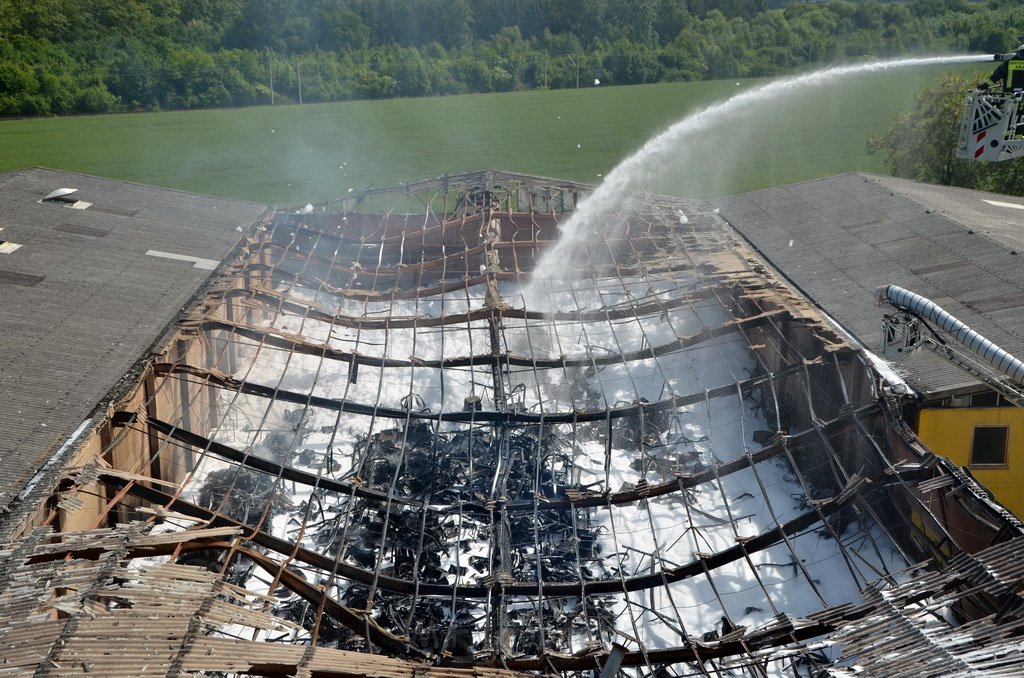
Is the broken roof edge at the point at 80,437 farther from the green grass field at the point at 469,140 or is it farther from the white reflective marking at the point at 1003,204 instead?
the green grass field at the point at 469,140

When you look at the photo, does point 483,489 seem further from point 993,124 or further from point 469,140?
point 469,140

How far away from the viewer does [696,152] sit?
168 feet

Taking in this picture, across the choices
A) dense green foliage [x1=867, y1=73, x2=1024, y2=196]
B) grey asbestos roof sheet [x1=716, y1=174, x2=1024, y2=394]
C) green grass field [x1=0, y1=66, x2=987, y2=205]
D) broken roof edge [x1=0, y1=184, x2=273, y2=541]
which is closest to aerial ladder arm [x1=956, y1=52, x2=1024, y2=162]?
grey asbestos roof sheet [x1=716, y1=174, x2=1024, y2=394]

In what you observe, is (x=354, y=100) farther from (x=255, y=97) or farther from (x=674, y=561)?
(x=674, y=561)

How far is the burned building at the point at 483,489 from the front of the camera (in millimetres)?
9258

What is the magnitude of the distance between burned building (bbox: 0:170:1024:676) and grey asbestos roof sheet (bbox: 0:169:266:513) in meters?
0.12

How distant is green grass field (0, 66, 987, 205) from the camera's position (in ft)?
147

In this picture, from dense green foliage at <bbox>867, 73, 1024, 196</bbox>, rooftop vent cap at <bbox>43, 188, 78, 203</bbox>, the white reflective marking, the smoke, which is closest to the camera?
the smoke

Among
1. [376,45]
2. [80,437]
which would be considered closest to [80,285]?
[80,437]

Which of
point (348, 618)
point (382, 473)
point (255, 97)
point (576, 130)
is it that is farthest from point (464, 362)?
point (255, 97)

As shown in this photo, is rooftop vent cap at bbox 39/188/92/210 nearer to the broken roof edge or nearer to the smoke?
the broken roof edge

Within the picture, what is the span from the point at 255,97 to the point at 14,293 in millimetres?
39631

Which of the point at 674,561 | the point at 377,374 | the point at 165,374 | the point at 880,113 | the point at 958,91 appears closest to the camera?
the point at 674,561

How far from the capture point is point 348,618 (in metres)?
10.9
